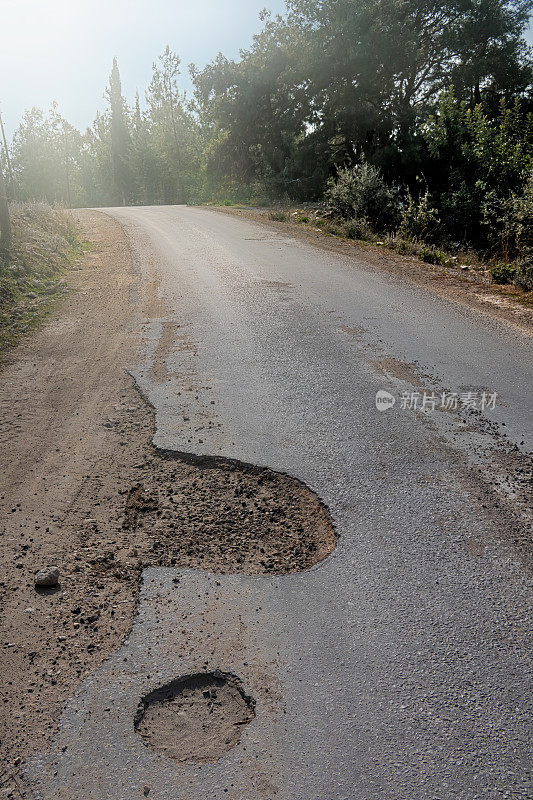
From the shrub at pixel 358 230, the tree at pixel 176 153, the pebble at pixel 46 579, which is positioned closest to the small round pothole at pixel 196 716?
the pebble at pixel 46 579

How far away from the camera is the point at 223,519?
318 cm

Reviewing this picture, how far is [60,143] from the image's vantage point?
61562mm

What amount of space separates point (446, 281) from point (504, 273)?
0.87m

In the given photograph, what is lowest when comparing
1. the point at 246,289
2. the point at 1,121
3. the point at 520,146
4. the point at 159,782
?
the point at 159,782

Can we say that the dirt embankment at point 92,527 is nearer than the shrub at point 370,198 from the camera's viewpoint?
Yes

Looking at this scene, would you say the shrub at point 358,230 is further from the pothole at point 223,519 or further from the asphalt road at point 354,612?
the pothole at point 223,519

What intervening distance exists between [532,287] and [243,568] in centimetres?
728

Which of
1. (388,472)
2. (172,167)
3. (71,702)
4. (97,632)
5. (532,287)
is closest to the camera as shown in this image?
(71,702)

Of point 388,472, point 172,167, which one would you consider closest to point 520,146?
point 388,472

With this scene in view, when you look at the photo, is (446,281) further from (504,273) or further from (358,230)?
(358,230)

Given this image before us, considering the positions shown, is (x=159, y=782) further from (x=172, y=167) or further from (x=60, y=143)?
(x=60, y=143)

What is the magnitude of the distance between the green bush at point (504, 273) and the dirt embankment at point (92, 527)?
6.50 m

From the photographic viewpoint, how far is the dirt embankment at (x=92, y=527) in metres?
2.29

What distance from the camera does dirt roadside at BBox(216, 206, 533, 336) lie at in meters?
7.38
